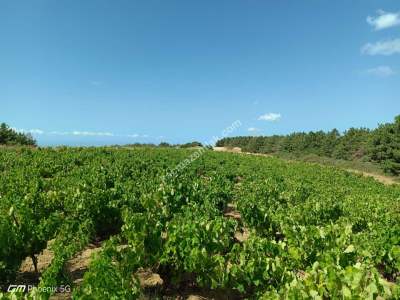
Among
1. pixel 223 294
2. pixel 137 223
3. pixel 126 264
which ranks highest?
pixel 137 223

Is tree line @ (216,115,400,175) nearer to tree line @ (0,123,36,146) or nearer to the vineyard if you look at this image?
the vineyard

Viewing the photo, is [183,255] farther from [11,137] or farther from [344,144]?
[344,144]

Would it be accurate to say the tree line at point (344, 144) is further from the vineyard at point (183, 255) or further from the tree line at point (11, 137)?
the tree line at point (11, 137)

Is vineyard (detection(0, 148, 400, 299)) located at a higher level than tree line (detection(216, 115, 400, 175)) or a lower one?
lower

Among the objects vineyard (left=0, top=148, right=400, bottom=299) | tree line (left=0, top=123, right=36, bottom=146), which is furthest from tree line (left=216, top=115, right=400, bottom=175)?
tree line (left=0, top=123, right=36, bottom=146)

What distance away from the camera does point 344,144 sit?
226 ft

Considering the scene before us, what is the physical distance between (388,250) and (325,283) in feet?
12.5

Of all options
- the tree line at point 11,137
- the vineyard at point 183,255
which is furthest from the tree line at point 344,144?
the tree line at point 11,137

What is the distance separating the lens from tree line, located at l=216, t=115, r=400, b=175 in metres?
45.6

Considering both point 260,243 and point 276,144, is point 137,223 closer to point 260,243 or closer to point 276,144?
point 260,243

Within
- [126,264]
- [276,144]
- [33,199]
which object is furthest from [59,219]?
[276,144]

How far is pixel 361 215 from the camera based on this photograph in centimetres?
1186

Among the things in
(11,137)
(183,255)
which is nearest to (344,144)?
(11,137)

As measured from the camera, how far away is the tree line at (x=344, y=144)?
45.6m
